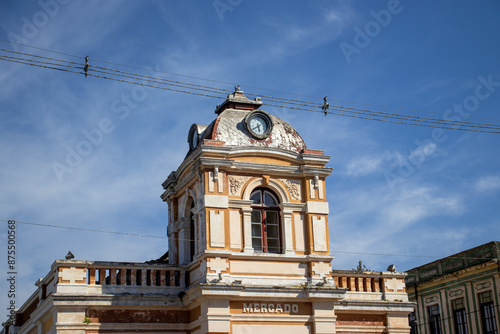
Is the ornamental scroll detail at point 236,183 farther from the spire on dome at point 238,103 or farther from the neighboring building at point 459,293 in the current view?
the neighboring building at point 459,293

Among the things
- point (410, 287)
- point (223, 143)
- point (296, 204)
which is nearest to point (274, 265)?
point (296, 204)

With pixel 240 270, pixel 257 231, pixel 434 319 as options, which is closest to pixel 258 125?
pixel 257 231

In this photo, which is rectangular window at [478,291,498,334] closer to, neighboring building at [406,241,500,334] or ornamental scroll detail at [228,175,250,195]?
neighboring building at [406,241,500,334]

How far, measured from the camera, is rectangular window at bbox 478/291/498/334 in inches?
1227

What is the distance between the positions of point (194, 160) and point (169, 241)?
3.52m

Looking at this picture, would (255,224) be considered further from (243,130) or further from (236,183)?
(243,130)

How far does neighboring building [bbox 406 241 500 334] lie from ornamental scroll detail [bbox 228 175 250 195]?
1403 cm

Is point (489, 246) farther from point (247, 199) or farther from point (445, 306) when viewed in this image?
point (247, 199)

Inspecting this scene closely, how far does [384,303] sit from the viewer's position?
23.2m

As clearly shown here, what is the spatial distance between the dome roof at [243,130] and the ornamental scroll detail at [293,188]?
3.66ft

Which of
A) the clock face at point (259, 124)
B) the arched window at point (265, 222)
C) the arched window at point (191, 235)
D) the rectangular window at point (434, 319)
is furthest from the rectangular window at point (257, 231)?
the rectangular window at point (434, 319)

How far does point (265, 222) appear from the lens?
2219 centimetres

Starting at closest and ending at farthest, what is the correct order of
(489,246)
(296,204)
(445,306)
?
1. (296,204)
2. (489,246)
3. (445,306)

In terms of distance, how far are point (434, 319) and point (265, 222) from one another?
16.1 metres
